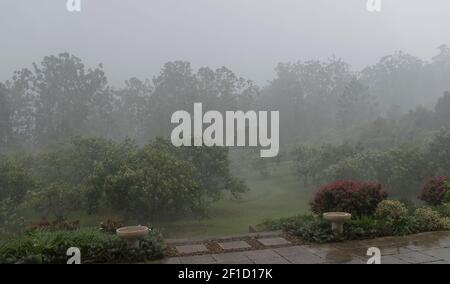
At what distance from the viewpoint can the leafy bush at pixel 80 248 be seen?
4.56 m

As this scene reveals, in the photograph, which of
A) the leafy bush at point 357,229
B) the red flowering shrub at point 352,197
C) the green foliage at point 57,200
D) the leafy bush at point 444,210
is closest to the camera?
the leafy bush at point 357,229

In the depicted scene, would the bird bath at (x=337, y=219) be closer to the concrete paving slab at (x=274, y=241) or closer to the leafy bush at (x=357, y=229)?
the leafy bush at (x=357, y=229)

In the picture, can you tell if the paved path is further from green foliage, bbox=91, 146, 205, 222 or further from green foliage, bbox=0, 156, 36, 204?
green foliage, bbox=0, 156, 36, 204

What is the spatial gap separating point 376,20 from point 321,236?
20908 mm

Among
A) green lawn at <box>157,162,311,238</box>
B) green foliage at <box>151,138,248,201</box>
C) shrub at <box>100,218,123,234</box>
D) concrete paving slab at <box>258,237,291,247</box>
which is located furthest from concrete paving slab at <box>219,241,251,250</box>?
green foliage at <box>151,138,248,201</box>

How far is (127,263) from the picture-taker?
4668mm

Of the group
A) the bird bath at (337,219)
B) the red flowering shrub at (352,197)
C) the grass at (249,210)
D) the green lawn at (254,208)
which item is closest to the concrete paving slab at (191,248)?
the bird bath at (337,219)

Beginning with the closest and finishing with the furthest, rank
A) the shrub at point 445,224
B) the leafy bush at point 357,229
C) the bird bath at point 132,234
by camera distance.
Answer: the bird bath at point 132,234, the leafy bush at point 357,229, the shrub at point 445,224

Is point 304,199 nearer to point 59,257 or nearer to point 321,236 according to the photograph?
point 321,236

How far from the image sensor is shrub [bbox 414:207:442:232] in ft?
19.9

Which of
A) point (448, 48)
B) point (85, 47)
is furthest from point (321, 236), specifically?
point (448, 48)

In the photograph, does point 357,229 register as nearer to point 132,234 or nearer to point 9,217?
point 132,234

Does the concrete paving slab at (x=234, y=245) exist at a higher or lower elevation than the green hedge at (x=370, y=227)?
lower

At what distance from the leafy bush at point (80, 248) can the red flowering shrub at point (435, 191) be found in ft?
18.9
